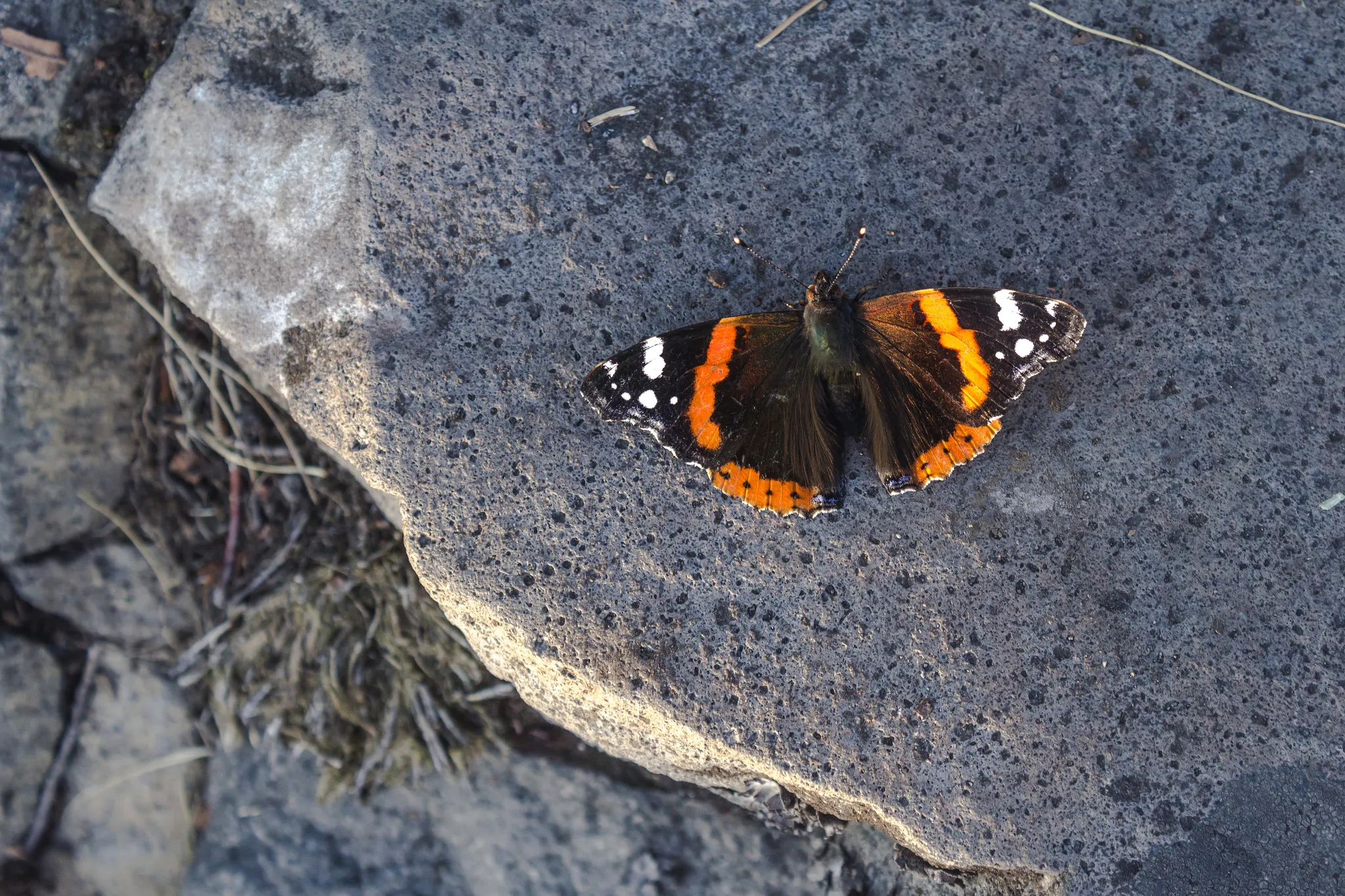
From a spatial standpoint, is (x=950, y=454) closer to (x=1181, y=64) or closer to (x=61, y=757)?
(x=1181, y=64)

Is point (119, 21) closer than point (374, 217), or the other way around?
point (374, 217)

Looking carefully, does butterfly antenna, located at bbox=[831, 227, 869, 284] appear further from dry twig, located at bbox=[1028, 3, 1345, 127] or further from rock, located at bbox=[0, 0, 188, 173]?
rock, located at bbox=[0, 0, 188, 173]

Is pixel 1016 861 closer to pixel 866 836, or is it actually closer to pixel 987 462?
pixel 866 836

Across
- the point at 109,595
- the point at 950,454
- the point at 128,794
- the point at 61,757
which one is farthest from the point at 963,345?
the point at 61,757

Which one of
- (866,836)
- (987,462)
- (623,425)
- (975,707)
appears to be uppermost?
(623,425)

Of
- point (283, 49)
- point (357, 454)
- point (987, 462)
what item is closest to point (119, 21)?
point (283, 49)
